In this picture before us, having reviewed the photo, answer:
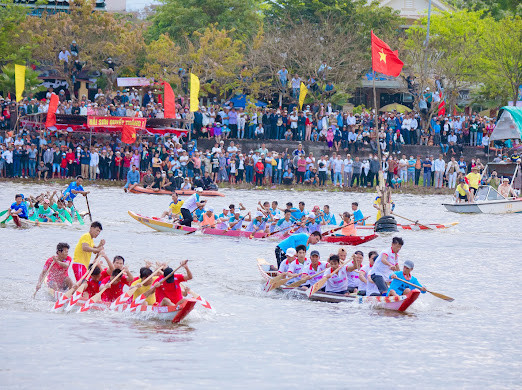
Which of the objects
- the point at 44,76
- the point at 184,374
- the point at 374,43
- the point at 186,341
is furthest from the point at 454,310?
the point at 44,76

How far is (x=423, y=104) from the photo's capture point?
4825 centimetres

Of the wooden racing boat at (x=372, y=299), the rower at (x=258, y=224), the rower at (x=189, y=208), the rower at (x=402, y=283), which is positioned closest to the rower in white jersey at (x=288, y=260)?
the wooden racing boat at (x=372, y=299)

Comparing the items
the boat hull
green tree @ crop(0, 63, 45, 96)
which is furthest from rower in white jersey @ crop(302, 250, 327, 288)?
green tree @ crop(0, 63, 45, 96)

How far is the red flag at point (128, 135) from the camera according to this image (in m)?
42.7

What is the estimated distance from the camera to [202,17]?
58750mm

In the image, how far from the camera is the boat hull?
116 feet

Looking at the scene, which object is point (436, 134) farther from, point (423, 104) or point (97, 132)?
point (97, 132)

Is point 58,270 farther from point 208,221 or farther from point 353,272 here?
point 208,221

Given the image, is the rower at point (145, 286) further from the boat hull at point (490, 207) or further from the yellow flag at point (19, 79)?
the yellow flag at point (19, 79)

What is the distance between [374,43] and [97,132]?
17.7 meters

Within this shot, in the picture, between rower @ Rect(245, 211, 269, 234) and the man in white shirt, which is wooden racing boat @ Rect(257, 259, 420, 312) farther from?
the man in white shirt

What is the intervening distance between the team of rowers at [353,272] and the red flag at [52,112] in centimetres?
2463

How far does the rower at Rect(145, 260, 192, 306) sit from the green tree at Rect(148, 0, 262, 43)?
42.5 meters

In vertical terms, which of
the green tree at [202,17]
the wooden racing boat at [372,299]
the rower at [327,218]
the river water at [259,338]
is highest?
the green tree at [202,17]
